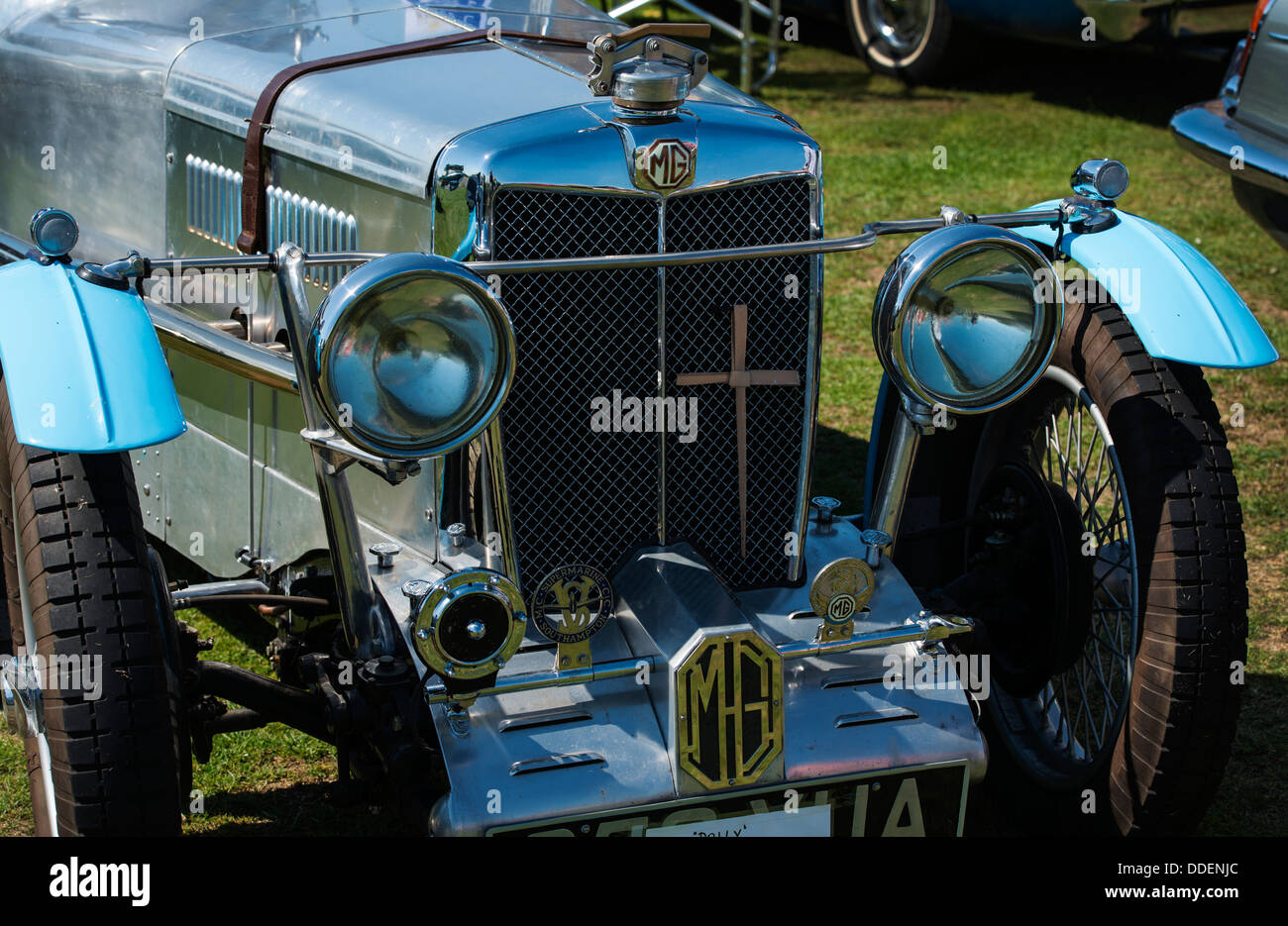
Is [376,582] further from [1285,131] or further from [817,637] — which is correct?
[1285,131]

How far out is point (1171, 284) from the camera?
2820 millimetres

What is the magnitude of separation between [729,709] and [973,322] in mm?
797

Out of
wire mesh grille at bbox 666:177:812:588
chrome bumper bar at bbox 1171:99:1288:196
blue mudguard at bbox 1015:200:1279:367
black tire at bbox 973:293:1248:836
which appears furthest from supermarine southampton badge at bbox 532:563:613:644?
chrome bumper bar at bbox 1171:99:1288:196

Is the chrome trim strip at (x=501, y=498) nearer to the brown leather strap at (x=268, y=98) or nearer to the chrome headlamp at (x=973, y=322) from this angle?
the chrome headlamp at (x=973, y=322)

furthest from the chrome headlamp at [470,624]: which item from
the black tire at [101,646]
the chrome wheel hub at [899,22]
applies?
the chrome wheel hub at [899,22]

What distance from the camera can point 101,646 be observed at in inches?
88.6

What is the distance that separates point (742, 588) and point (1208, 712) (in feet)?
2.88

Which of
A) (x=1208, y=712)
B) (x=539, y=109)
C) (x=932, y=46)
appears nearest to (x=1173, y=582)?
(x=1208, y=712)

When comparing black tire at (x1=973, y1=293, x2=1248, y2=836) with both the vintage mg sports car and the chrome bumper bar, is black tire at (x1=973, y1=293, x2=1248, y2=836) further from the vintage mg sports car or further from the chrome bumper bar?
the chrome bumper bar

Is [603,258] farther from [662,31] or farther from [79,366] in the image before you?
[79,366]

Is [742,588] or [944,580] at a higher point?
[742,588]

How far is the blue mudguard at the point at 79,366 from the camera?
7.25 feet

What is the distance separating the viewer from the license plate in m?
2.35

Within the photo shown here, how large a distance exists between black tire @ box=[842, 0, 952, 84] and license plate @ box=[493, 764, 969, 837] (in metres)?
8.09
